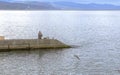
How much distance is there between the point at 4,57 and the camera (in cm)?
5372

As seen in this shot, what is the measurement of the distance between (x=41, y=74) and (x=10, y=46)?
15926 mm

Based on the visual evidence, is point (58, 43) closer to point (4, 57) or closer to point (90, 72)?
point (4, 57)

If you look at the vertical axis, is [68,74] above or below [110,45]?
above

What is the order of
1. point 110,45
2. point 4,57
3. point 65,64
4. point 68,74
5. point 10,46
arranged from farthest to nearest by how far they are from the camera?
point 110,45
point 10,46
point 4,57
point 65,64
point 68,74

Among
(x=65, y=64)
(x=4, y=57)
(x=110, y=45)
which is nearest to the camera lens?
(x=65, y=64)

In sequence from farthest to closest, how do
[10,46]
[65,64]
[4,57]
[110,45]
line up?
[110,45]
[10,46]
[4,57]
[65,64]

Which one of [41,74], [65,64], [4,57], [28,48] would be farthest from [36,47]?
[41,74]

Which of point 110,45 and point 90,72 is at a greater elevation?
point 90,72

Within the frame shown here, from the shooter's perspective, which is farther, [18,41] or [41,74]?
[18,41]

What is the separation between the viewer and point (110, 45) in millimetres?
70875

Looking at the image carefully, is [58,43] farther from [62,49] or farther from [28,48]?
[28,48]

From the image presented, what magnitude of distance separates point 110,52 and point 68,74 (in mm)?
20022

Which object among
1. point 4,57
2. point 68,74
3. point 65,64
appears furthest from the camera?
point 4,57

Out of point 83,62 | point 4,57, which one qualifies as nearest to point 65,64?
point 83,62
